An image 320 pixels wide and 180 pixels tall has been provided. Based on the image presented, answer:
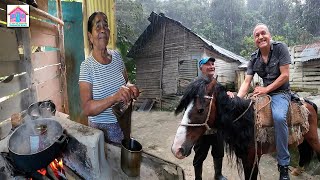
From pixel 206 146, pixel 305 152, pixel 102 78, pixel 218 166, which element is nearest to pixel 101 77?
pixel 102 78

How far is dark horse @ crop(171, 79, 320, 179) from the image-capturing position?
2830 millimetres

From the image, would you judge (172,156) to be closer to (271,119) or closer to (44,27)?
(271,119)

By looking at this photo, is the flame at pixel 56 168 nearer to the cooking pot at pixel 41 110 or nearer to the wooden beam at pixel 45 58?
the cooking pot at pixel 41 110

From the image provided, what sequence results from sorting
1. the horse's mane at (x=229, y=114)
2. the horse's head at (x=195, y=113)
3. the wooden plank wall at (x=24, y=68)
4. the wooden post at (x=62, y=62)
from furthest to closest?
the wooden post at (x=62, y=62)
the horse's mane at (x=229, y=114)
the horse's head at (x=195, y=113)
the wooden plank wall at (x=24, y=68)

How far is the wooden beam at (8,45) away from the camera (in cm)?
218

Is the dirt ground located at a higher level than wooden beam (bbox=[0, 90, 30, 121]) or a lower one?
lower

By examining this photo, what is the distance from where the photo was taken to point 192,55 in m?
14.7

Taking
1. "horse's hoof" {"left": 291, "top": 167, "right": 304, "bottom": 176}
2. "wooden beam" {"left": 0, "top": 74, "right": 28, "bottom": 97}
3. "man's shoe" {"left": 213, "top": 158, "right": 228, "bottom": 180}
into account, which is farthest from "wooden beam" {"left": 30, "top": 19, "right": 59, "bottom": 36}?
"horse's hoof" {"left": 291, "top": 167, "right": 304, "bottom": 176}

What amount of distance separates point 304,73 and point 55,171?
14.9 m

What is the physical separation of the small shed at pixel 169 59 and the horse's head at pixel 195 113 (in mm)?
11528

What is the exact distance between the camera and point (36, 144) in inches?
68.0

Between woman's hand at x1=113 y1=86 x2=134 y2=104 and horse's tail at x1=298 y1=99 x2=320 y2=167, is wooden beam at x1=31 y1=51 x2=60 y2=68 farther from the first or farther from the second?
horse's tail at x1=298 y1=99 x2=320 y2=167

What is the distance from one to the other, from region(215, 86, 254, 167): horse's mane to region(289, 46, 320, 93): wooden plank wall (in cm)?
1197

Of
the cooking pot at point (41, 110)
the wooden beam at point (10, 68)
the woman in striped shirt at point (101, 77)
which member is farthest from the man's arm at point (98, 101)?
the wooden beam at point (10, 68)
